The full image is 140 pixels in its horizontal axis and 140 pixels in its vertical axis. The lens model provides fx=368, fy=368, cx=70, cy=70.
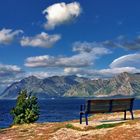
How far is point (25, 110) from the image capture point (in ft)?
160

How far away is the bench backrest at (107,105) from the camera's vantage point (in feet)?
88.9

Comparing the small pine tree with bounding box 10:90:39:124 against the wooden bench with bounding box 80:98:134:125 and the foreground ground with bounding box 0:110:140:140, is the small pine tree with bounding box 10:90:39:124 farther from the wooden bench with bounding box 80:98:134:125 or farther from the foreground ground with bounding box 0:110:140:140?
the wooden bench with bounding box 80:98:134:125

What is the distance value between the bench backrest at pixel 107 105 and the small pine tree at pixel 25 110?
2064cm

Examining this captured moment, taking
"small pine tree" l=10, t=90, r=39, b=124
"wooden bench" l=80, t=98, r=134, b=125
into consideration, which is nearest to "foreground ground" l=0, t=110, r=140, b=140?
"wooden bench" l=80, t=98, r=134, b=125

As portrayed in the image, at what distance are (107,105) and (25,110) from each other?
22.9 metres

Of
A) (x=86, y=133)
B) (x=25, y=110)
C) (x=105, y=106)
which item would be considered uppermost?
(x=105, y=106)

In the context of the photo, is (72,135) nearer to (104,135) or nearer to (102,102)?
(104,135)

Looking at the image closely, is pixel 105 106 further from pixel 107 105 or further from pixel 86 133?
pixel 86 133

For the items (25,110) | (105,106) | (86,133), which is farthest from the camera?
(25,110)

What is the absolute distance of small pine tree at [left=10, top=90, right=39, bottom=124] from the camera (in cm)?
4788

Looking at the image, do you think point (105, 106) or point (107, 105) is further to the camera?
point (107, 105)

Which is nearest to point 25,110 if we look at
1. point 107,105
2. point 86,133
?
point 107,105

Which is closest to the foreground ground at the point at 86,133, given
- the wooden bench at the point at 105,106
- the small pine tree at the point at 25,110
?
the wooden bench at the point at 105,106

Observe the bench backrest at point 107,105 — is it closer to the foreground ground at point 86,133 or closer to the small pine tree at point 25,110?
the foreground ground at point 86,133
